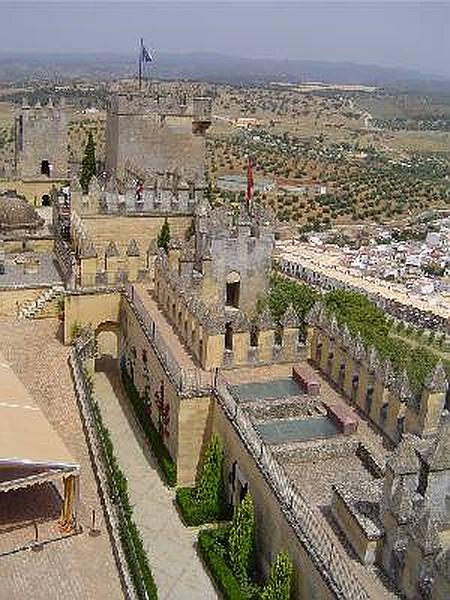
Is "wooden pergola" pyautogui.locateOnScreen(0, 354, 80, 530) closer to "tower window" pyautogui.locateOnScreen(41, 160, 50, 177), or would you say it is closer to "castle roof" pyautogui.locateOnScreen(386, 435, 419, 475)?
"castle roof" pyautogui.locateOnScreen(386, 435, 419, 475)

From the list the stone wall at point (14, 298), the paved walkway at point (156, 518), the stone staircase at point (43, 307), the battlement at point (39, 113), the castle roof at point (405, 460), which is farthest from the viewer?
the battlement at point (39, 113)

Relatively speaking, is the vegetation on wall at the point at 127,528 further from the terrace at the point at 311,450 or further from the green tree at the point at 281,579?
the terrace at the point at 311,450

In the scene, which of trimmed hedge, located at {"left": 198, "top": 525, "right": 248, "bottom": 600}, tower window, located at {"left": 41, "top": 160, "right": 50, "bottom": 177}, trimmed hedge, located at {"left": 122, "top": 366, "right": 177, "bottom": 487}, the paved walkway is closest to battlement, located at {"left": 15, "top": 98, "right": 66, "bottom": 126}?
tower window, located at {"left": 41, "top": 160, "right": 50, "bottom": 177}

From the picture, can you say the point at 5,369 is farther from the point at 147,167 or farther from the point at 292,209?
the point at 292,209

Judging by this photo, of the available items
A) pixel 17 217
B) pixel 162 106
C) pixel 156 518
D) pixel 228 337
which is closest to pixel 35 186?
pixel 17 217

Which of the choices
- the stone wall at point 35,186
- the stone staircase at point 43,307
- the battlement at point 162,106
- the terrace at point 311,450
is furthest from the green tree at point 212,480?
the stone wall at point 35,186

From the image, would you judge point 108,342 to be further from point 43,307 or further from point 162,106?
point 162,106
